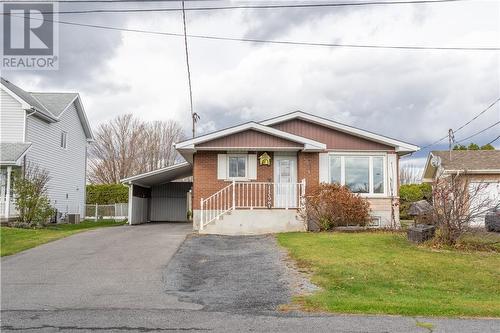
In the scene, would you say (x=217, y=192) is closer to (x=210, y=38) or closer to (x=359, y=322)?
(x=210, y=38)

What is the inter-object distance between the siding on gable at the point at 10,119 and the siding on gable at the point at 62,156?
0.41 meters

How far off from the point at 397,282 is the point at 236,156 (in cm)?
1074

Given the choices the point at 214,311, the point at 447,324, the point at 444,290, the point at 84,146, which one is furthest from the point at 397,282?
the point at 84,146

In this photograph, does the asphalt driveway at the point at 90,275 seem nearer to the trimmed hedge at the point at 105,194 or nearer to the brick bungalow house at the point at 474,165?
the brick bungalow house at the point at 474,165

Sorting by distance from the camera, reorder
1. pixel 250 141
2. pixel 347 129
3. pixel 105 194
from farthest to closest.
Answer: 1. pixel 105 194
2. pixel 347 129
3. pixel 250 141

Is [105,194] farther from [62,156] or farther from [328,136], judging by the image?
[328,136]

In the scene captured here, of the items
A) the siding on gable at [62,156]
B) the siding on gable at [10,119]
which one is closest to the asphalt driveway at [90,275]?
the siding on gable at [10,119]

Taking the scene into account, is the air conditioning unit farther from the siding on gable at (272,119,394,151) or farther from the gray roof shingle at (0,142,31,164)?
the siding on gable at (272,119,394,151)

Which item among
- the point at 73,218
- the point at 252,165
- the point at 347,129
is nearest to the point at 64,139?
the point at 73,218

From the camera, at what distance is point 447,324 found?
641 cm

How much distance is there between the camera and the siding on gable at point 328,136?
19.7 m

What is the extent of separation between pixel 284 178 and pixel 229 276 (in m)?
9.69

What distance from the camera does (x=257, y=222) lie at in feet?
56.6

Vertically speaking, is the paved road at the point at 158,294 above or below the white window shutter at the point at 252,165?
below
